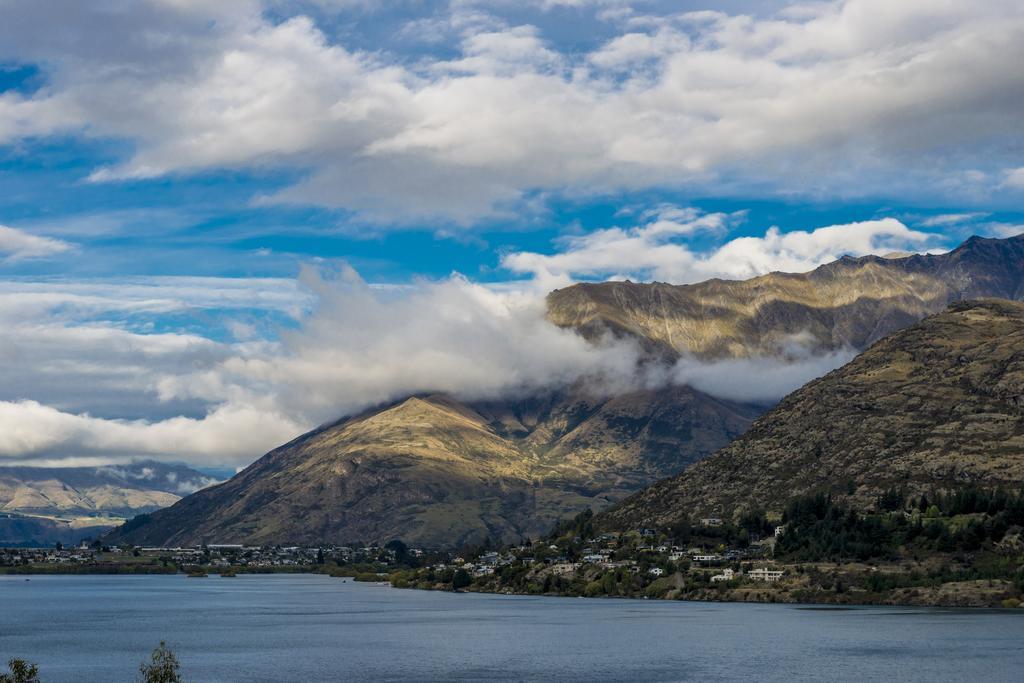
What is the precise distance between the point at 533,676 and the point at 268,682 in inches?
1482

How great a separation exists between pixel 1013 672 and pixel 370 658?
9869cm

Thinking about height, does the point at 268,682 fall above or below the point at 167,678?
below

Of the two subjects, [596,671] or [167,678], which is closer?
[167,678]

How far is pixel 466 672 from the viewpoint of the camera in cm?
17875

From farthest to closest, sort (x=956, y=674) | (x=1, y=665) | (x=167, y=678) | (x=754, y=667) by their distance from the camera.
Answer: (x=1, y=665) < (x=754, y=667) < (x=956, y=674) < (x=167, y=678)

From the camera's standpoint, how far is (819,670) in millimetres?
173625

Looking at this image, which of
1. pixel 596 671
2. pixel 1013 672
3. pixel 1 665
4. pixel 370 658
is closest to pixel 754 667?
pixel 596 671

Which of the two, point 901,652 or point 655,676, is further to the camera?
point 901,652

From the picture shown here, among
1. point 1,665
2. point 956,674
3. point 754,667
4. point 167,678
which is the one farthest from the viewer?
point 1,665

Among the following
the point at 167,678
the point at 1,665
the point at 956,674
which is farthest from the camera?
the point at 1,665

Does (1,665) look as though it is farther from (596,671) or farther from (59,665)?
(596,671)

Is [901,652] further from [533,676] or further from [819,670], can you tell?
[533,676]

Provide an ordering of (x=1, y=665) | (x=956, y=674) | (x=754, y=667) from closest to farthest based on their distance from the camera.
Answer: (x=956, y=674) < (x=754, y=667) < (x=1, y=665)

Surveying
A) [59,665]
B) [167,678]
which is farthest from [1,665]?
[167,678]
